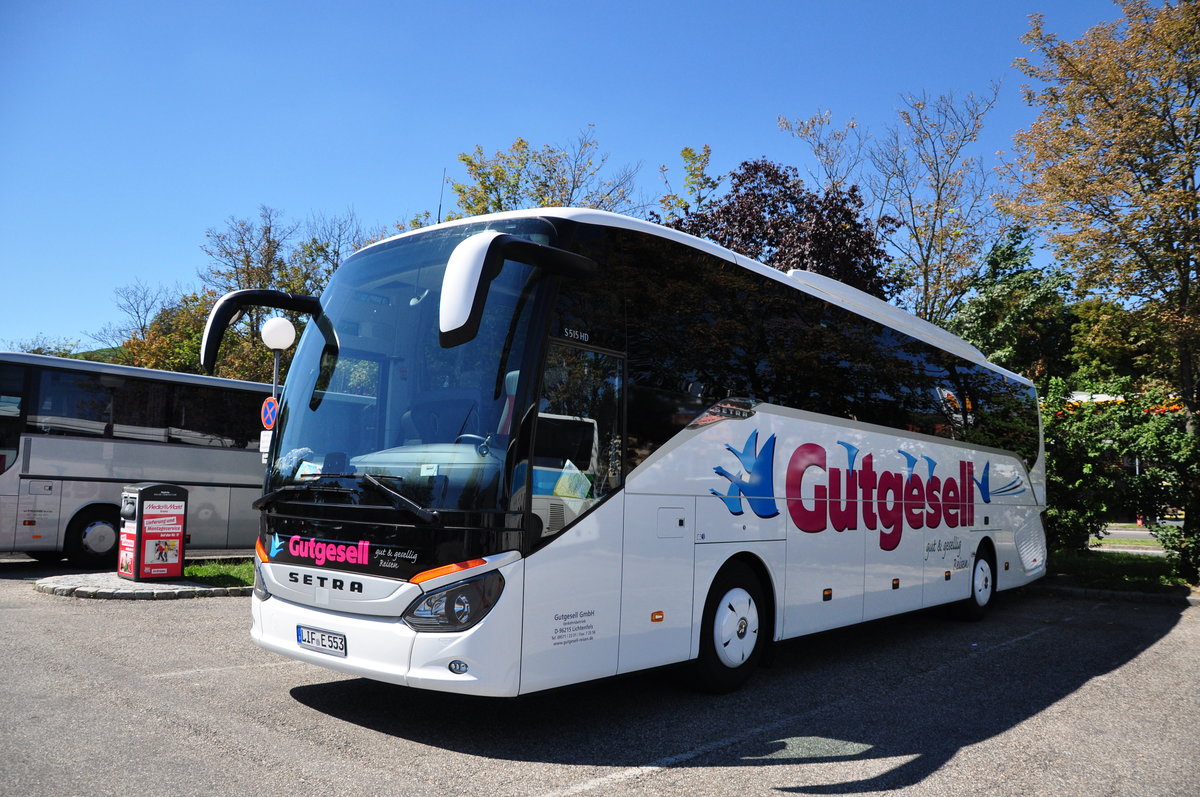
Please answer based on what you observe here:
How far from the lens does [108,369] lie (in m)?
14.7

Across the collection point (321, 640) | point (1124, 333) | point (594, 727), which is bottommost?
point (594, 727)

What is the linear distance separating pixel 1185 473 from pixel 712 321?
1120 centimetres

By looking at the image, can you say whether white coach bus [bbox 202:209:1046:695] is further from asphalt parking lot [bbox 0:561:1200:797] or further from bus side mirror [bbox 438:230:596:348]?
asphalt parking lot [bbox 0:561:1200:797]

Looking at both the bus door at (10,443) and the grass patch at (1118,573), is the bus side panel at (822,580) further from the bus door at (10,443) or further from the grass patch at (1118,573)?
the bus door at (10,443)

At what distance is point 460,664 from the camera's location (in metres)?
4.91

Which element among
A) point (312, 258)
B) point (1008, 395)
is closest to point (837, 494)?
point (1008, 395)

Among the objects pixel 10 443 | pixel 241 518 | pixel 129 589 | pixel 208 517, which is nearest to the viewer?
pixel 129 589

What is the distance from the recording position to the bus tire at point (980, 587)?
37.4ft

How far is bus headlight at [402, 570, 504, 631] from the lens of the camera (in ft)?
16.2

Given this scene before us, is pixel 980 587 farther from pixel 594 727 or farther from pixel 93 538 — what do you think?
pixel 93 538

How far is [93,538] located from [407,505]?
39.6 feet

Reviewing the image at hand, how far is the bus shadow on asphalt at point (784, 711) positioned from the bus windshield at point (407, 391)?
1633 millimetres

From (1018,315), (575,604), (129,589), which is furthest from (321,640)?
(1018,315)

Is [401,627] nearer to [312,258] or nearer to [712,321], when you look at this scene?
[712,321]
